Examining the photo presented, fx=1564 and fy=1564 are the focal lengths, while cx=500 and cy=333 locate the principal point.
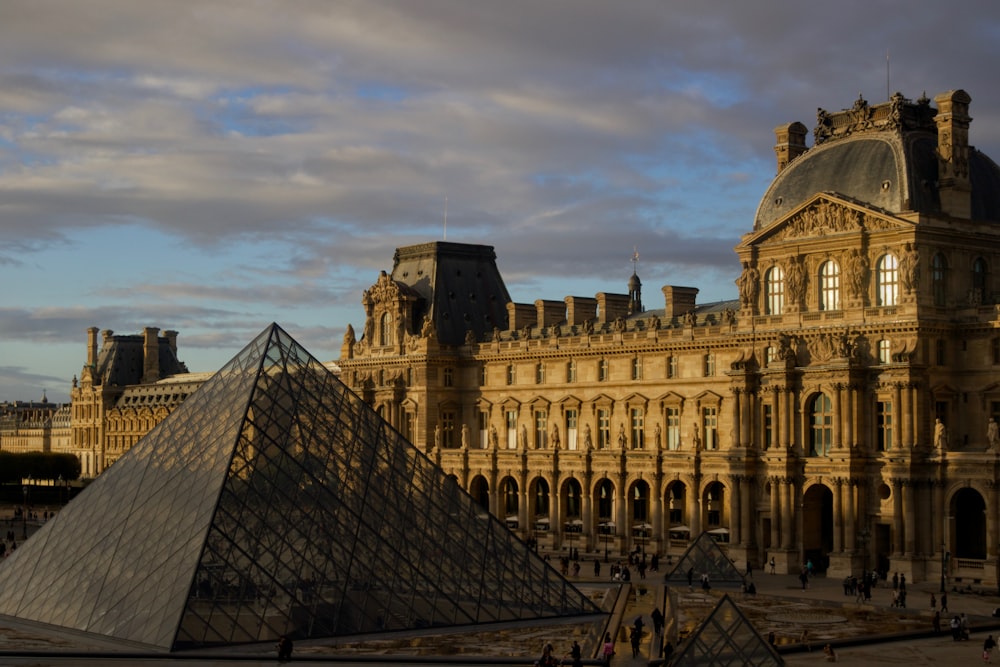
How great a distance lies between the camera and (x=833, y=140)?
64.9m

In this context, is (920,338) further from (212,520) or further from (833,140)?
(212,520)

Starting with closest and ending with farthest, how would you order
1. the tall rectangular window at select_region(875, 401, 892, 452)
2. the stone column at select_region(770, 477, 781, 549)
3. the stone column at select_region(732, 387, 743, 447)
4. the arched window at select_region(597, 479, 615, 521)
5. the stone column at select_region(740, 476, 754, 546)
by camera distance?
the tall rectangular window at select_region(875, 401, 892, 452) → the stone column at select_region(770, 477, 781, 549) → the stone column at select_region(740, 476, 754, 546) → the stone column at select_region(732, 387, 743, 447) → the arched window at select_region(597, 479, 615, 521)

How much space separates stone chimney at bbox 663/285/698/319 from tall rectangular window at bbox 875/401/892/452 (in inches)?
696

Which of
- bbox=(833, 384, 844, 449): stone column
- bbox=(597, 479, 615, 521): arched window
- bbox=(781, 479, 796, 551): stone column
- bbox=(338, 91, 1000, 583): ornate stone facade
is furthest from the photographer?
bbox=(597, 479, 615, 521): arched window

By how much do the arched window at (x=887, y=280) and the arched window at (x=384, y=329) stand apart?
116ft

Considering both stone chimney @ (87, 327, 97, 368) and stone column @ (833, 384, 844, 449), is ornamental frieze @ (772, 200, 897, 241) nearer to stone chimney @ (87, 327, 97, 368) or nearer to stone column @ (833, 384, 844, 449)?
stone column @ (833, 384, 844, 449)

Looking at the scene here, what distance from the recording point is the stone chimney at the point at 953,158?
61.0 m

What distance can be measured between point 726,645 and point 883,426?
1048 inches

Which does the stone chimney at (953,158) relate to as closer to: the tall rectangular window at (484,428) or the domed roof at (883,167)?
the domed roof at (883,167)

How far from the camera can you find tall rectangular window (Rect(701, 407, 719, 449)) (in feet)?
230

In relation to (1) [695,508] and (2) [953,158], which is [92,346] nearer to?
(1) [695,508]

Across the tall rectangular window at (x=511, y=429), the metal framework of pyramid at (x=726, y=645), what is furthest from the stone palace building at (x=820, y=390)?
the metal framework of pyramid at (x=726, y=645)

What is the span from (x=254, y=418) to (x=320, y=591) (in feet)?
22.0

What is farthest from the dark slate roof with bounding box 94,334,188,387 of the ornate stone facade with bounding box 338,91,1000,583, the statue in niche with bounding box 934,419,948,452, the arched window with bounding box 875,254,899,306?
the statue in niche with bounding box 934,419,948,452
